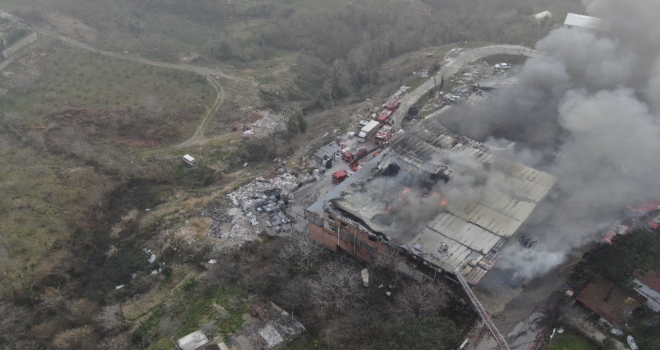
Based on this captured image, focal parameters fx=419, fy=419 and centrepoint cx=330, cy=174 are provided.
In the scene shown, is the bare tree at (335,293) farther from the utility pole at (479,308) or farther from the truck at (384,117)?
the truck at (384,117)

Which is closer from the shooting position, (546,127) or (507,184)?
(507,184)

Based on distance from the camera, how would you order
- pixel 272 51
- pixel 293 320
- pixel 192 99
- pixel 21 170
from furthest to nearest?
pixel 272 51
pixel 192 99
pixel 21 170
pixel 293 320

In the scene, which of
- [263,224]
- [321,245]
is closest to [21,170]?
[263,224]

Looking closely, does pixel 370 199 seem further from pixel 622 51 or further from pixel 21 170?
pixel 21 170

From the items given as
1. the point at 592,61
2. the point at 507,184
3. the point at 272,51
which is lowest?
the point at 272,51

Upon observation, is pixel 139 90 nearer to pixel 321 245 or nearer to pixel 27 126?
pixel 27 126

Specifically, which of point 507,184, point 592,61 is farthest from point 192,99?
point 592,61

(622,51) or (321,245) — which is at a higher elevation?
(622,51)

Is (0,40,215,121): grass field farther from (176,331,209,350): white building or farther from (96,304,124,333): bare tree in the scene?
(176,331,209,350): white building

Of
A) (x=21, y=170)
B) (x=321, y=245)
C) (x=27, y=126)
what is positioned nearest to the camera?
(x=321, y=245)
